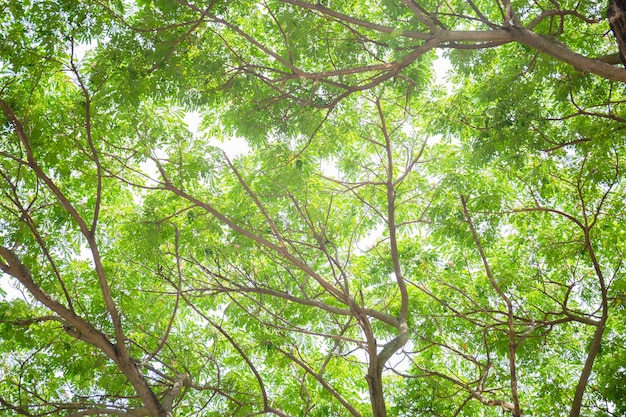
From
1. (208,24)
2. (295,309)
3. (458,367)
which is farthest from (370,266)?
(208,24)

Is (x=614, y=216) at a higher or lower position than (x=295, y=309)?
higher

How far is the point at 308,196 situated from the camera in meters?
6.23

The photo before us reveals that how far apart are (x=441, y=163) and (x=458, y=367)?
3146 millimetres

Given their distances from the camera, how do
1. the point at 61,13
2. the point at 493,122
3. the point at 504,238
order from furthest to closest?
the point at 504,238 → the point at 493,122 → the point at 61,13

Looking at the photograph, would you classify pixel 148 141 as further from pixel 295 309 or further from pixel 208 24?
pixel 295 309

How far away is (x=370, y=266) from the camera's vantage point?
7168mm

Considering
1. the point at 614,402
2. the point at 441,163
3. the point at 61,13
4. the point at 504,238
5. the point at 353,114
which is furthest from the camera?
the point at 504,238

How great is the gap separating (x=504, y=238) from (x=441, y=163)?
1.66m

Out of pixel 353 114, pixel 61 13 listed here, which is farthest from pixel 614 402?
pixel 61 13

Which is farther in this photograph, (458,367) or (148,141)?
(458,367)

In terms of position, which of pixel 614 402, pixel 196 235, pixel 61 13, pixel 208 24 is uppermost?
pixel 208 24

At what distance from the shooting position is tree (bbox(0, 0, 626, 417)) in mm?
4465

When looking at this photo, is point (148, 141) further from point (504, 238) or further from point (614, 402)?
point (614, 402)

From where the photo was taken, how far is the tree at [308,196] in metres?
4.46
